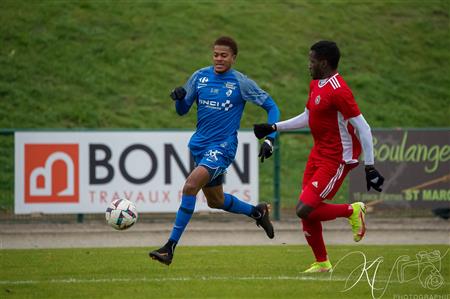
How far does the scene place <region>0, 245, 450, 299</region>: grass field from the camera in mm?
8508

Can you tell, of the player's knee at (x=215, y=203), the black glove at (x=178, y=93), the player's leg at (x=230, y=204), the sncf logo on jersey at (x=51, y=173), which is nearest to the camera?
the black glove at (x=178, y=93)

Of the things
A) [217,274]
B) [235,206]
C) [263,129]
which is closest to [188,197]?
[217,274]

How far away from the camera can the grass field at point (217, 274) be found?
8508 millimetres

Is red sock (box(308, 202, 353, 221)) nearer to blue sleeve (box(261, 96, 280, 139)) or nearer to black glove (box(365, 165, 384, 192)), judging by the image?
black glove (box(365, 165, 384, 192))

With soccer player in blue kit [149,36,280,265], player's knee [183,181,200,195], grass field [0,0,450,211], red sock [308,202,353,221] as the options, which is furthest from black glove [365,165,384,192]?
grass field [0,0,450,211]

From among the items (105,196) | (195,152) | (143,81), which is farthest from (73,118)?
(195,152)

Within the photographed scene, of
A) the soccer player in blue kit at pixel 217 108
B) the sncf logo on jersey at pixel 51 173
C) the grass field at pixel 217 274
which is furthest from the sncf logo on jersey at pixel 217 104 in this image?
the sncf logo on jersey at pixel 51 173

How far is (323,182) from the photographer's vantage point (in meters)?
9.55

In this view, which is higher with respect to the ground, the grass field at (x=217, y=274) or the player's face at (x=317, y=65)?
the player's face at (x=317, y=65)

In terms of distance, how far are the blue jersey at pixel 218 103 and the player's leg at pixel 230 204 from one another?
47 cm

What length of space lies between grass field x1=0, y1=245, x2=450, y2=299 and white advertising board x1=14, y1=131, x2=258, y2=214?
14.4ft

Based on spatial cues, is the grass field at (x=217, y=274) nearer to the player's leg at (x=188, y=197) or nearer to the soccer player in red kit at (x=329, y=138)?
the player's leg at (x=188, y=197)

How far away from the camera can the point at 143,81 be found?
26250mm

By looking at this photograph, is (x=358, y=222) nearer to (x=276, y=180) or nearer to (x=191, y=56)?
(x=276, y=180)
